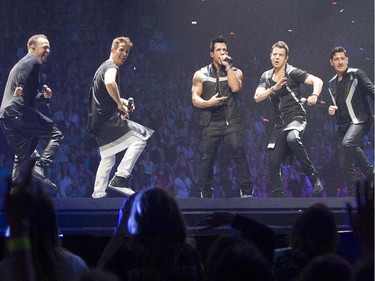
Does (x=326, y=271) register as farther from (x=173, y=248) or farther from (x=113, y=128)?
(x=113, y=128)

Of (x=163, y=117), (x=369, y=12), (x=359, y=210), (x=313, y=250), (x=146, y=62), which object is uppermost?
(x=369, y=12)

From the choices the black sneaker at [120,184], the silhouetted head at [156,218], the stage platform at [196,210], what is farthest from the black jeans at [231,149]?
the silhouetted head at [156,218]

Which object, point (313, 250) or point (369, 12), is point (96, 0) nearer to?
point (369, 12)

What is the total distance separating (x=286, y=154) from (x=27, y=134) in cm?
289

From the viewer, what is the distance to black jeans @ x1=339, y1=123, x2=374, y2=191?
7.49 metres

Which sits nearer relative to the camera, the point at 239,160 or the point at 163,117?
the point at 239,160

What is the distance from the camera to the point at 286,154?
24.6 feet

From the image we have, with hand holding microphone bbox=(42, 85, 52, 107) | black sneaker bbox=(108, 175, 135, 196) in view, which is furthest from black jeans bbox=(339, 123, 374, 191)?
hand holding microphone bbox=(42, 85, 52, 107)

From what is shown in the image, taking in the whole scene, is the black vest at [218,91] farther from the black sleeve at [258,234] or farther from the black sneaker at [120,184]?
the black sleeve at [258,234]

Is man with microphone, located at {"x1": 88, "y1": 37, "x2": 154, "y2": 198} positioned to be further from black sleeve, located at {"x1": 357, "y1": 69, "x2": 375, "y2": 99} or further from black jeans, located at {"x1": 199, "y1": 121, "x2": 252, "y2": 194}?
black sleeve, located at {"x1": 357, "y1": 69, "x2": 375, "y2": 99}

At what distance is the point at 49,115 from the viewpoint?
751cm

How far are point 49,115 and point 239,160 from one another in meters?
2.23

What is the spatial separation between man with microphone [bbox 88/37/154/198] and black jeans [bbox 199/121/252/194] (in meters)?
0.70

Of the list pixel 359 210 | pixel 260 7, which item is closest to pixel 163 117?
pixel 260 7
